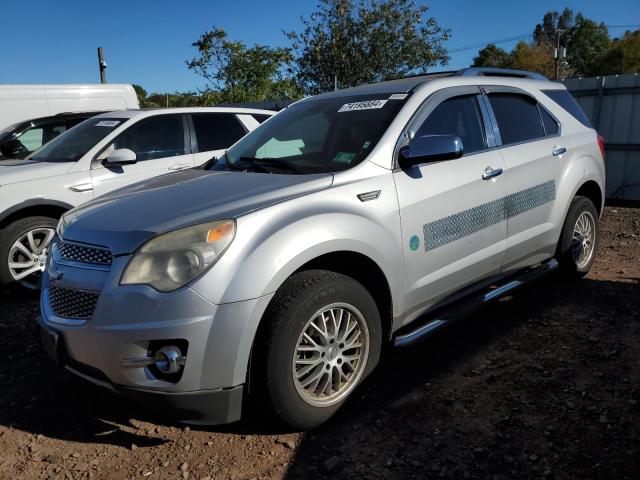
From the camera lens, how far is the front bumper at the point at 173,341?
2.31 meters

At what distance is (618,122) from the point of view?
30.2 feet

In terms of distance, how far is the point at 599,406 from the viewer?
2869 millimetres

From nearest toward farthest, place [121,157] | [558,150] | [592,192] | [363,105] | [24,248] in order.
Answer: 1. [363,105]
2. [558,150]
3. [592,192]
4. [24,248]
5. [121,157]

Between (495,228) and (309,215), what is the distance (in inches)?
61.5

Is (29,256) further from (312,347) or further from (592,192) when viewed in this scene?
(592,192)

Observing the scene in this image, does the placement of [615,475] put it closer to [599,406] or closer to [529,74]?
[599,406]

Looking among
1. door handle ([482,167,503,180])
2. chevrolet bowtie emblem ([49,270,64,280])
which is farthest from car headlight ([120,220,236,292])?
door handle ([482,167,503,180])

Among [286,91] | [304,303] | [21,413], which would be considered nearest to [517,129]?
[304,303]

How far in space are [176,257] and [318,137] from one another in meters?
1.57

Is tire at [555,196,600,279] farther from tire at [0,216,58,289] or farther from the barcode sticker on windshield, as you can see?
tire at [0,216,58,289]

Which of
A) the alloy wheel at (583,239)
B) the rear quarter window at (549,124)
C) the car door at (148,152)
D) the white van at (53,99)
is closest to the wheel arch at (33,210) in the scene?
the car door at (148,152)

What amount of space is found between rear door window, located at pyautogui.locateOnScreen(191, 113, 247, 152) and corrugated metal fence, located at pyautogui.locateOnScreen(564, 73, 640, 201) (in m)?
6.49

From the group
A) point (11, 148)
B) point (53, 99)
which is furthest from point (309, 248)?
point (53, 99)

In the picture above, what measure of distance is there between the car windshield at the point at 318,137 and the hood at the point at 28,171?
90.1 inches
